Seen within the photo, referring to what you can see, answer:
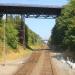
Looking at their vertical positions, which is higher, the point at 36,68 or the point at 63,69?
the point at 63,69

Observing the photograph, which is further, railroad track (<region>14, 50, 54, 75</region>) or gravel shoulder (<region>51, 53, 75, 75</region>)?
railroad track (<region>14, 50, 54, 75</region>)

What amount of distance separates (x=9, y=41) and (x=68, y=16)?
1848 cm

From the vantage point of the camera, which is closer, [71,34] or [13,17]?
→ [71,34]

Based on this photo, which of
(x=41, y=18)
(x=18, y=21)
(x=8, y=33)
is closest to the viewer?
(x=8, y=33)

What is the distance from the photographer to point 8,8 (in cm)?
10675

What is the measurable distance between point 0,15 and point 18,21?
23803 mm

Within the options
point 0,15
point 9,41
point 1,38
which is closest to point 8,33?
point 9,41

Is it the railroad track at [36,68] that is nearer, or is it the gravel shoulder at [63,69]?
the gravel shoulder at [63,69]

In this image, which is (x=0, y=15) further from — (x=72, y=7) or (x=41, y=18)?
(x=72, y=7)

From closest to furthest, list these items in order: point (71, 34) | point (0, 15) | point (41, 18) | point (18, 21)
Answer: point (71, 34) < point (0, 15) < point (41, 18) < point (18, 21)

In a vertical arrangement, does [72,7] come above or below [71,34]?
above

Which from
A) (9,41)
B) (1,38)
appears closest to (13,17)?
(9,41)

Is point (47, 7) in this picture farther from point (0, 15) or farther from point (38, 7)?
point (0, 15)

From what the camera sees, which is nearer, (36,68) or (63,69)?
(63,69)
